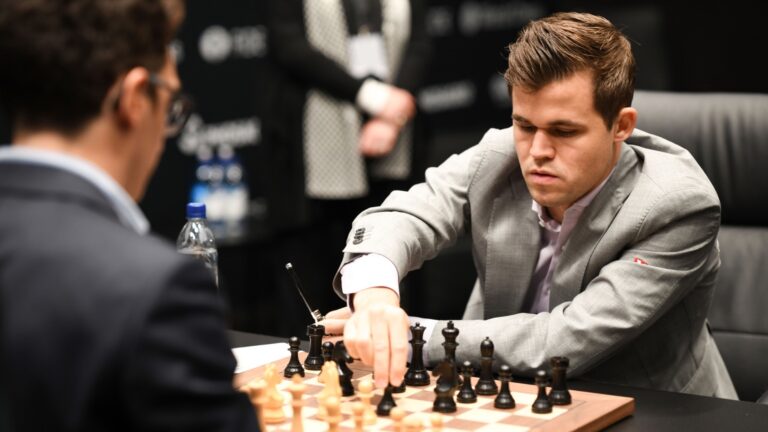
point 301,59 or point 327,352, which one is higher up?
point 301,59

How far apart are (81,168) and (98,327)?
0.66 ft

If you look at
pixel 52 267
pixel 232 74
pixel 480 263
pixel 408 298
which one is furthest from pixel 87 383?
pixel 232 74

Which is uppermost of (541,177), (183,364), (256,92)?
(183,364)

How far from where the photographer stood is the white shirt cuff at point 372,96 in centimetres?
429

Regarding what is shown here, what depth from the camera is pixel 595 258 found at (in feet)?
7.70

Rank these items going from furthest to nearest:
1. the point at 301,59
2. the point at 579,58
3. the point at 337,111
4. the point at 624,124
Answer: the point at 337,111 < the point at 301,59 < the point at 624,124 < the point at 579,58

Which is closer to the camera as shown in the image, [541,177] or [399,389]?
[399,389]

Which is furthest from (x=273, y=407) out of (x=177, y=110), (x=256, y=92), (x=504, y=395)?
(x=256, y=92)

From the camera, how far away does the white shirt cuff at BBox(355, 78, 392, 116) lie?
429 centimetres

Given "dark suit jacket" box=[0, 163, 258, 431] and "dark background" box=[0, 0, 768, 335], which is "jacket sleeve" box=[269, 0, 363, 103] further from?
"dark suit jacket" box=[0, 163, 258, 431]

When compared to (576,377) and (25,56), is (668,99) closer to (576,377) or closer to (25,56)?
(576,377)

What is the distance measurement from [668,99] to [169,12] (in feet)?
5.96

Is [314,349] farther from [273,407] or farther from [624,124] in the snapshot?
[624,124]

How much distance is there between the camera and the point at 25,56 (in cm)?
118
